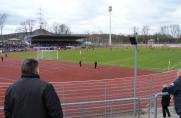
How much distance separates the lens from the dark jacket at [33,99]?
452 centimetres

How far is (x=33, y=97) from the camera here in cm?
459

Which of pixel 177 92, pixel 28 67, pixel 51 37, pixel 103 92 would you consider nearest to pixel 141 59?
pixel 103 92

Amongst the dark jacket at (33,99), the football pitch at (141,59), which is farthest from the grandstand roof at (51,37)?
the dark jacket at (33,99)

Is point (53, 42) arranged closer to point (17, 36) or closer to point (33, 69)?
point (17, 36)

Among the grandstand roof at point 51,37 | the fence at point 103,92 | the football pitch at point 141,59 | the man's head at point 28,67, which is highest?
the man's head at point 28,67

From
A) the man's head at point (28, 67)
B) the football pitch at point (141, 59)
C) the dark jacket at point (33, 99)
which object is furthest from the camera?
the football pitch at point (141, 59)

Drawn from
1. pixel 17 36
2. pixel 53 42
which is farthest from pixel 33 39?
pixel 17 36

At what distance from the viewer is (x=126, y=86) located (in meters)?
23.4

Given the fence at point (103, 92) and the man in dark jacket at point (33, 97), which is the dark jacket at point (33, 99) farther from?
the fence at point (103, 92)

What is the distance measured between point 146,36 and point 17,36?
50.1 metres

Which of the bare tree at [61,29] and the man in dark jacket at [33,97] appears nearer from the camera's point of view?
the man in dark jacket at [33,97]

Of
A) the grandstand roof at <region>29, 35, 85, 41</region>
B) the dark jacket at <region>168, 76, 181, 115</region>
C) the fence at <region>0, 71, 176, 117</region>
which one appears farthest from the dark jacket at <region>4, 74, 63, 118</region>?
the grandstand roof at <region>29, 35, 85, 41</region>

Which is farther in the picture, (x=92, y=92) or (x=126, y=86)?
→ (x=126, y=86)

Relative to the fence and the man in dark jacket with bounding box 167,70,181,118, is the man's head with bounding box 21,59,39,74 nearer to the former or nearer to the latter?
the man in dark jacket with bounding box 167,70,181,118
